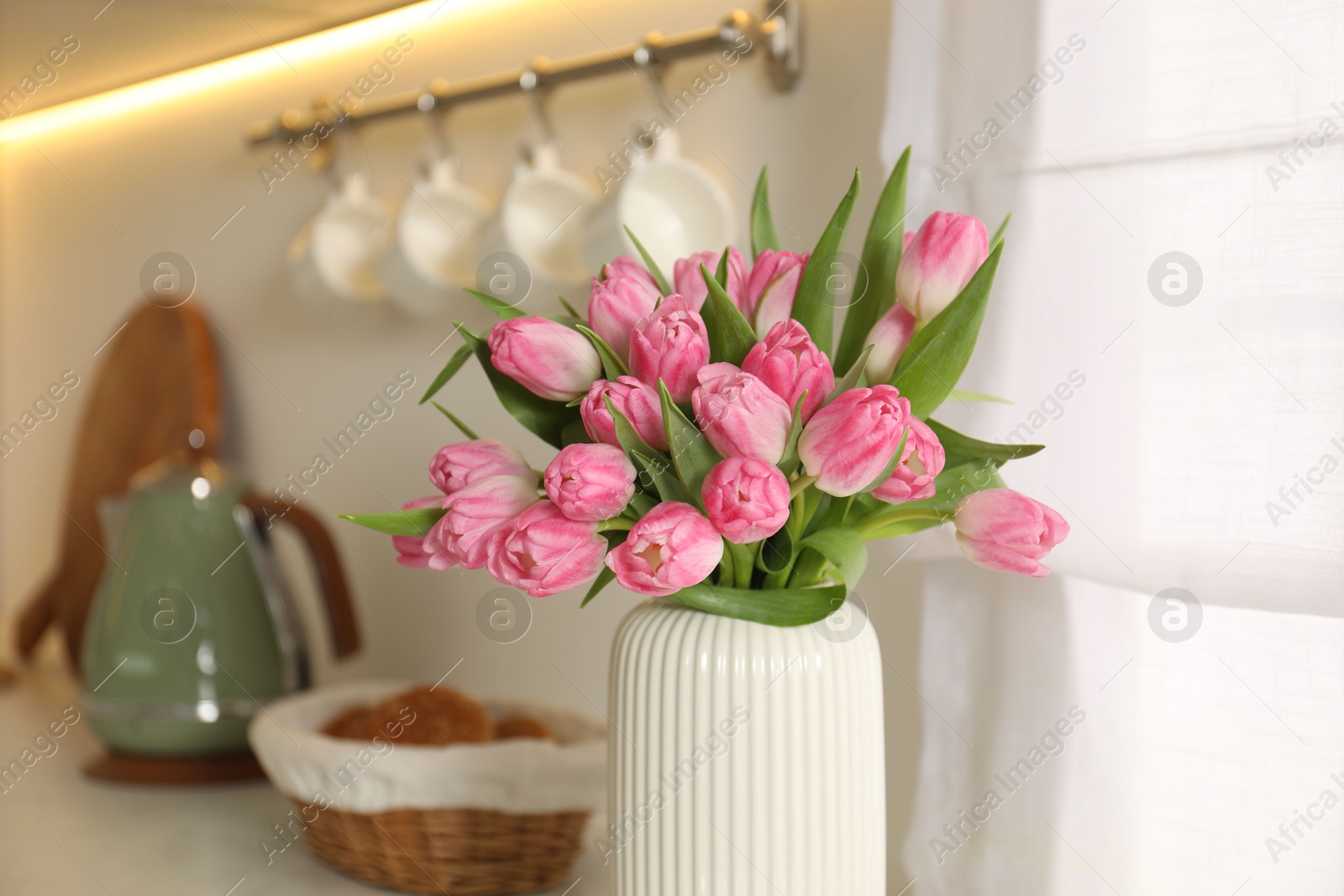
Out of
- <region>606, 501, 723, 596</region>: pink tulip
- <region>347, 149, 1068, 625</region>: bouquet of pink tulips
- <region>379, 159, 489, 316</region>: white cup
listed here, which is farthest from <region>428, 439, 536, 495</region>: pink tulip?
<region>379, 159, 489, 316</region>: white cup

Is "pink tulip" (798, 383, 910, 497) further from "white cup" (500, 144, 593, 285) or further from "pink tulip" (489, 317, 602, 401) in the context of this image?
"white cup" (500, 144, 593, 285)

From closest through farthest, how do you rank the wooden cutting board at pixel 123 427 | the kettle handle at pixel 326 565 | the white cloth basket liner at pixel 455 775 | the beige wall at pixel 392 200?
the white cloth basket liner at pixel 455 775 → the beige wall at pixel 392 200 → the kettle handle at pixel 326 565 → the wooden cutting board at pixel 123 427

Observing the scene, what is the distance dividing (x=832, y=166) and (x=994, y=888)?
525mm

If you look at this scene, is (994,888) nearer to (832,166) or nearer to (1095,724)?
(1095,724)

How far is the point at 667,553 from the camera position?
48cm

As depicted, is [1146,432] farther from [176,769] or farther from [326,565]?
[176,769]

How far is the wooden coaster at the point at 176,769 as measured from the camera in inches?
40.9

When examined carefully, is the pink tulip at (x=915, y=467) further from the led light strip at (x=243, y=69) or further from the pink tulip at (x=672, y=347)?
the led light strip at (x=243, y=69)

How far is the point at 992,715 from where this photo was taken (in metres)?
0.70

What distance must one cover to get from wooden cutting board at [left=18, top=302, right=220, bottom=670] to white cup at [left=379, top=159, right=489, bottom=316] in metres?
0.44

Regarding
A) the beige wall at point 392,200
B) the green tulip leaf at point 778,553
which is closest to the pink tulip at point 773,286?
the green tulip leaf at point 778,553

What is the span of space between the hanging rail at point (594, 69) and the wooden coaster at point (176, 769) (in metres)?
0.67

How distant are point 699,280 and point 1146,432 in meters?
0.28

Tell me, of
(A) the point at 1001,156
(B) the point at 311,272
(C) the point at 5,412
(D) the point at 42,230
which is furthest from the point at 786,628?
(C) the point at 5,412
